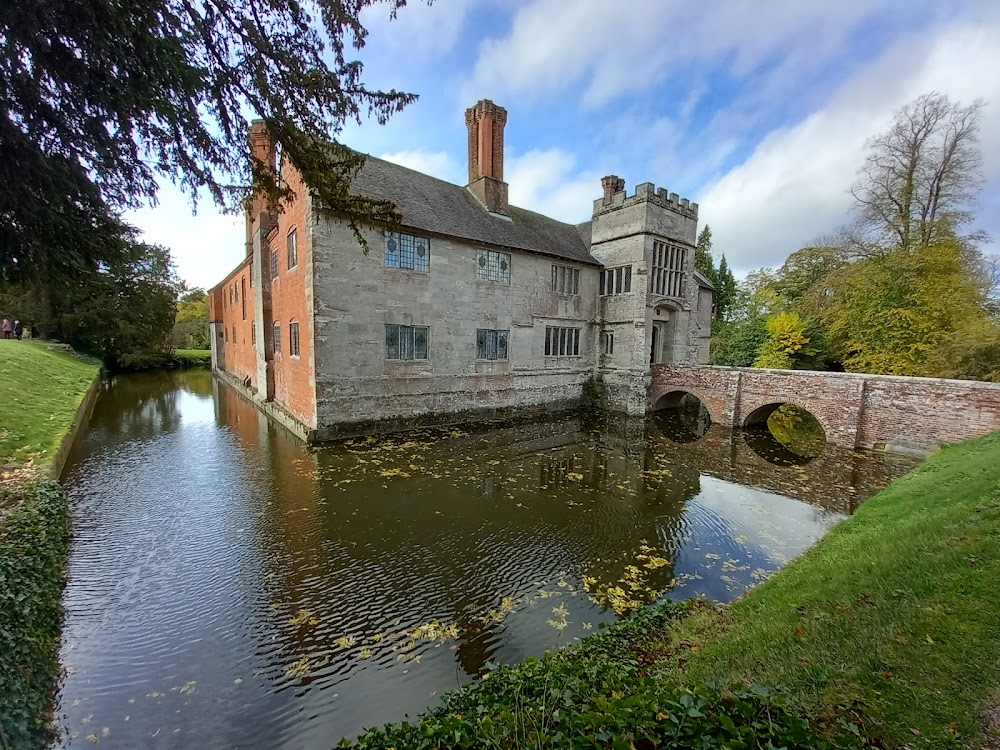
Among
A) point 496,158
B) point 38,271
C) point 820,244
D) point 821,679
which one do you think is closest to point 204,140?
point 38,271

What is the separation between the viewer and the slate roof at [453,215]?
52.6 ft

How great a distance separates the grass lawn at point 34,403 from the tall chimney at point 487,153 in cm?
1734

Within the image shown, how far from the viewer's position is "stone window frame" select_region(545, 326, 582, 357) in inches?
807

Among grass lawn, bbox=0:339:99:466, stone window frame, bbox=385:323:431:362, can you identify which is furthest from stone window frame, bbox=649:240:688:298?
grass lawn, bbox=0:339:99:466

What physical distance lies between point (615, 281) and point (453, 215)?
28.8ft

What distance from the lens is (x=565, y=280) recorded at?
68.0 ft

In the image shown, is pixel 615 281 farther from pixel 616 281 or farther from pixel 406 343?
pixel 406 343

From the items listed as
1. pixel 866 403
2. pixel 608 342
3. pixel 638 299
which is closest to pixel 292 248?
pixel 608 342

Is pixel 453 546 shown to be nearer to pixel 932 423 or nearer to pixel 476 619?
pixel 476 619

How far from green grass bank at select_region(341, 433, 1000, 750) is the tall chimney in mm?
18847

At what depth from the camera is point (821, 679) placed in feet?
10.3

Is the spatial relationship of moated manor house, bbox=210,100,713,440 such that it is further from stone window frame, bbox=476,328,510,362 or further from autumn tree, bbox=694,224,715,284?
autumn tree, bbox=694,224,715,284

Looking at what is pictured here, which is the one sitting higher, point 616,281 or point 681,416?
point 616,281

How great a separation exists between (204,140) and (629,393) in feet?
62.0
